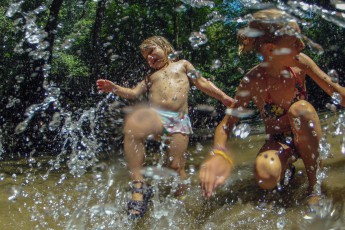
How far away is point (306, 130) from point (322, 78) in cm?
34

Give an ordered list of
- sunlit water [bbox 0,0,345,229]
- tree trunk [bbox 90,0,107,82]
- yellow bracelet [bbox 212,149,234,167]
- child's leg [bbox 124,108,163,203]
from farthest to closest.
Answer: tree trunk [bbox 90,0,107,82] < child's leg [bbox 124,108,163,203] < sunlit water [bbox 0,0,345,229] < yellow bracelet [bbox 212,149,234,167]

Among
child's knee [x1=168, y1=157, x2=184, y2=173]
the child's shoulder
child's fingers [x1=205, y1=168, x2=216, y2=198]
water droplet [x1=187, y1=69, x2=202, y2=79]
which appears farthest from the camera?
water droplet [x1=187, y1=69, x2=202, y2=79]

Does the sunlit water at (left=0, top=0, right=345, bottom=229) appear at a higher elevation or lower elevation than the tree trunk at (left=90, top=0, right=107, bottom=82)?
higher

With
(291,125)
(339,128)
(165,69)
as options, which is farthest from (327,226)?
(339,128)

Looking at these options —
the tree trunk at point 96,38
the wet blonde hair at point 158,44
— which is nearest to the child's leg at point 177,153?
the wet blonde hair at point 158,44

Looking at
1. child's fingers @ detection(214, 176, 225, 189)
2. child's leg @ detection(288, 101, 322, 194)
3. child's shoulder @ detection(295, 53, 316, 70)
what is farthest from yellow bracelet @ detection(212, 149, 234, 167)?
child's shoulder @ detection(295, 53, 316, 70)

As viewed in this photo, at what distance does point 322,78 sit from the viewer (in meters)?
2.99

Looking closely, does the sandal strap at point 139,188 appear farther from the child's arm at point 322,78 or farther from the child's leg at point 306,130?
the child's arm at point 322,78

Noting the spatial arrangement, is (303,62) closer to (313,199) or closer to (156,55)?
(313,199)

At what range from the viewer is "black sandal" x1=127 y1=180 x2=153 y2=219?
3.34 metres

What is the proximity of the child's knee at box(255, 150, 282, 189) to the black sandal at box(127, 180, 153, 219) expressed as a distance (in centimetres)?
89

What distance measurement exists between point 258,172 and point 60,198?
1814 mm

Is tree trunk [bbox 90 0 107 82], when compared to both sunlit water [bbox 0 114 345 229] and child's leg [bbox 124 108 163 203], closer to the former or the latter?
sunlit water [bbox 0 114 345 229]

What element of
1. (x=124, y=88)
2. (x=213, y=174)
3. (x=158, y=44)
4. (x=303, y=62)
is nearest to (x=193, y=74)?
(x=158, y=44)
